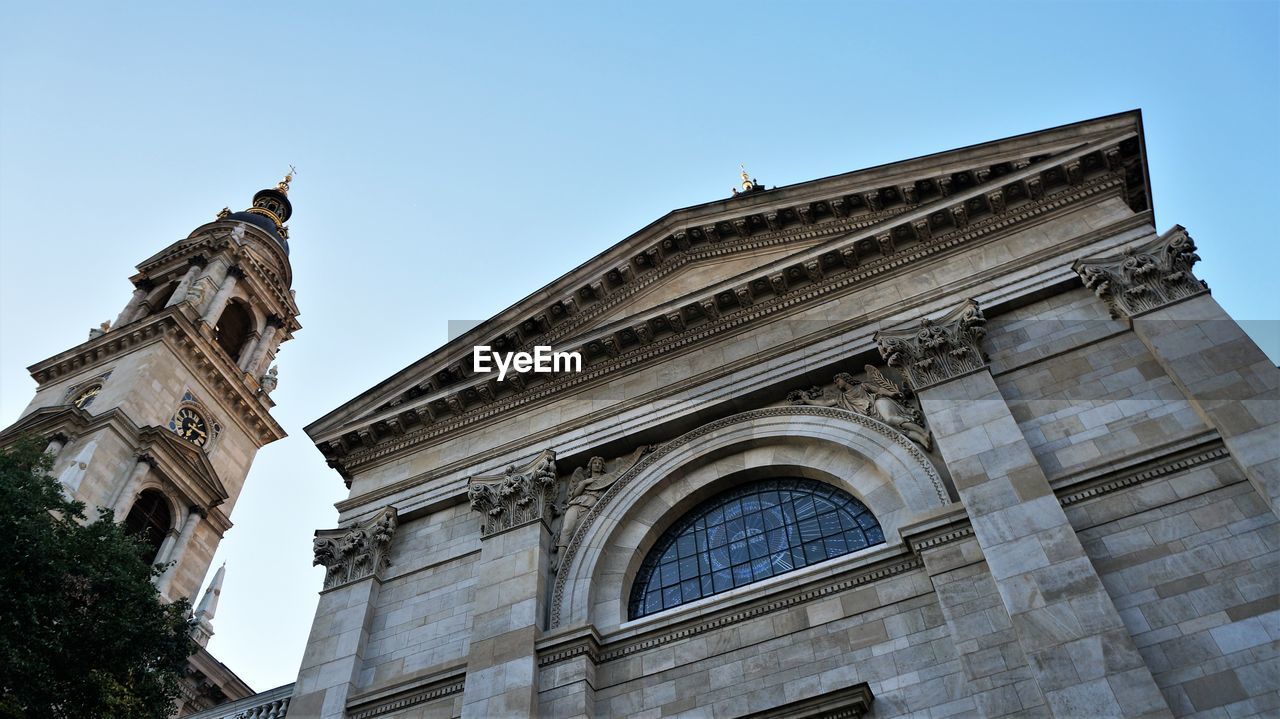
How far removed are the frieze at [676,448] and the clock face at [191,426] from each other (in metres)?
25.6

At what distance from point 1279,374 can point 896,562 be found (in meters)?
5.48

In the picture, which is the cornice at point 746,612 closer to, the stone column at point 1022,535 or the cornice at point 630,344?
the stone column at point 1022,535

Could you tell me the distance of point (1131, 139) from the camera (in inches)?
694

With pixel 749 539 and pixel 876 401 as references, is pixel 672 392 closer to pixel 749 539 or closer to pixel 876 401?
pixel 749 539

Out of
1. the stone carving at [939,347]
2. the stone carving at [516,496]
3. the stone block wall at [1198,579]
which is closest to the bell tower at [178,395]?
the stone carving at [516,496]

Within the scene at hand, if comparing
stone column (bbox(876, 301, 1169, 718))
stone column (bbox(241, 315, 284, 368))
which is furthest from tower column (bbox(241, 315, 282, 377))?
stone column (bbox(876, 301, 1169, 718))

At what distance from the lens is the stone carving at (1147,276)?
15.2 meters

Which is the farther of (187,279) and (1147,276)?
(187,279)

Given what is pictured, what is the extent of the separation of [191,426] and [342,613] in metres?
24.5

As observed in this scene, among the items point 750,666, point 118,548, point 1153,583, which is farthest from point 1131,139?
point 118,548

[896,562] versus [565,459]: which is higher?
[565,459]

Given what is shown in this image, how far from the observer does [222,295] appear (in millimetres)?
43625

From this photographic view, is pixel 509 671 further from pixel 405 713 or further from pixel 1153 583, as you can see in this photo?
pixel 1153 583

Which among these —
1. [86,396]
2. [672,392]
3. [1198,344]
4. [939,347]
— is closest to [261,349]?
[86,396]
